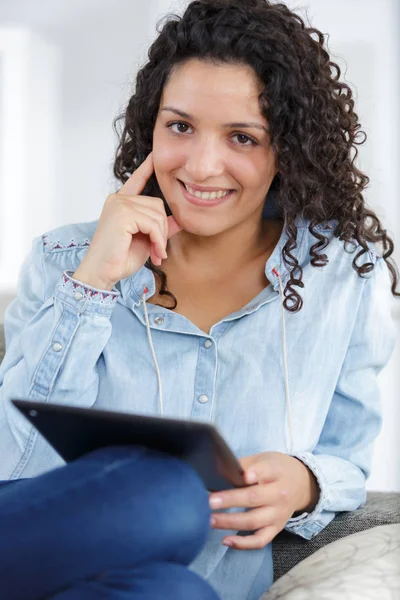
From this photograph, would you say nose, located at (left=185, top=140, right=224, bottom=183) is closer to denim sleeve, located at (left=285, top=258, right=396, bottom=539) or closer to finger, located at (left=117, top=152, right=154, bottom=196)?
finger, located at (left=117, top=152, right=154, bottom=196)

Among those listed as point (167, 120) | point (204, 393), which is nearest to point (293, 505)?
point (204, 393)

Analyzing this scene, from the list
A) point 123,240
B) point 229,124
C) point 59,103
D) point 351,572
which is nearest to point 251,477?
point 351,572

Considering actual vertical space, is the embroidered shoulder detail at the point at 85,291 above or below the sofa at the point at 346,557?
above

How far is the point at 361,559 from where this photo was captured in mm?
1090

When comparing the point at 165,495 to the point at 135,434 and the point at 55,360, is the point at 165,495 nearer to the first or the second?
the point at 135,434

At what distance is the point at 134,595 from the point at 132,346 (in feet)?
2.02

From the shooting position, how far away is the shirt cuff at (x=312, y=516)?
4.11 feet

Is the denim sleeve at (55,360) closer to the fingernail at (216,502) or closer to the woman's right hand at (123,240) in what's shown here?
the woman's right hand at (123,240)

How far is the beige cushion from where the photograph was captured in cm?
101

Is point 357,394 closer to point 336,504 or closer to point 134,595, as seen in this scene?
point 336,504

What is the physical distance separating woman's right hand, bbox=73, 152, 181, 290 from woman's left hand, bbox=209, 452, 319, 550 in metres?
0.35

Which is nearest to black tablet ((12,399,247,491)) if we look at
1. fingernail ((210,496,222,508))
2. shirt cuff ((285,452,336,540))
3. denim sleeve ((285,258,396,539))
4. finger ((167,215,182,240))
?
fingernail ((210,496,222,508))

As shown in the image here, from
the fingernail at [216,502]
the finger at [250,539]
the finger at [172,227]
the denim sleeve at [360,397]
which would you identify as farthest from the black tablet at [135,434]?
the finger at [172,227]

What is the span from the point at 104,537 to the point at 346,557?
397 mm
